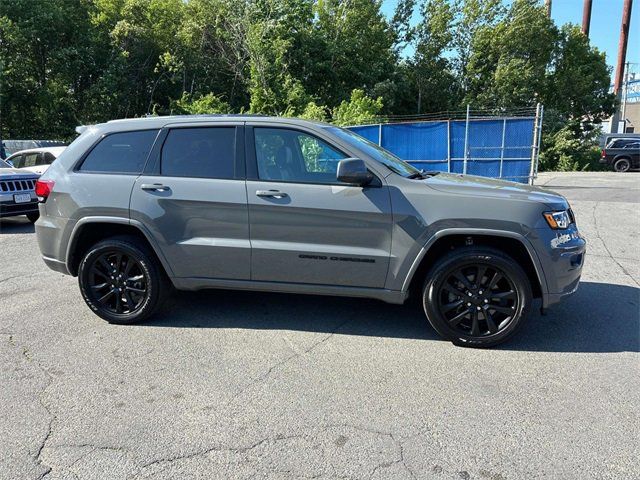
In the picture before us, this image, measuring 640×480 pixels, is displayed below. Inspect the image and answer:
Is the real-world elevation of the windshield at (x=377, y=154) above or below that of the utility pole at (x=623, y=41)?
below

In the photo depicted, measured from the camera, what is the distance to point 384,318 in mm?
4617

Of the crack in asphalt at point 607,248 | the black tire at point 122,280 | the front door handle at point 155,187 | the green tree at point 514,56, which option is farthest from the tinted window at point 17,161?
the green tree at point 514,56

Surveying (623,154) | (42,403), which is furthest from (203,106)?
(623,154)

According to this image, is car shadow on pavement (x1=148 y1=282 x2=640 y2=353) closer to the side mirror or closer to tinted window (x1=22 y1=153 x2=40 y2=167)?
the side mirror

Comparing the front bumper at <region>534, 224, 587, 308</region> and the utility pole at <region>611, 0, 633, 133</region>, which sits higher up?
the utility pole at <region>611, 0, 633, 133</region>

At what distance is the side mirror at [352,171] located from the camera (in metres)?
3.71

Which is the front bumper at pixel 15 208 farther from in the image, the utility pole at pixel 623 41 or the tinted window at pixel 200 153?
the utility pole at pixel 623 41

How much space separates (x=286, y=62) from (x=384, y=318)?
20109 mm

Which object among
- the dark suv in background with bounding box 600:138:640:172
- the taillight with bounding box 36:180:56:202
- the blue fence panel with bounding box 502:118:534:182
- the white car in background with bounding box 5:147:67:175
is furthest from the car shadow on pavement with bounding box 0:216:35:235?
the dark suv in background with bounding box 600:138:640:172

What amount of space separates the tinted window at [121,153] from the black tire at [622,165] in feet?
90.6

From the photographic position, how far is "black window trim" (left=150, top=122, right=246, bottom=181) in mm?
4184

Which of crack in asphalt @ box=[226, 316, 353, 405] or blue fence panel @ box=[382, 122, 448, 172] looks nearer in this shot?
crack in asphalt @ box=[226, 316, 353, 405]

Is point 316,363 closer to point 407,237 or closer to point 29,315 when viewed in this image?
point 407,237

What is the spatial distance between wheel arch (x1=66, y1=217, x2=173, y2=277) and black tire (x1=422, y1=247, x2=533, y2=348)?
234 centimetres
